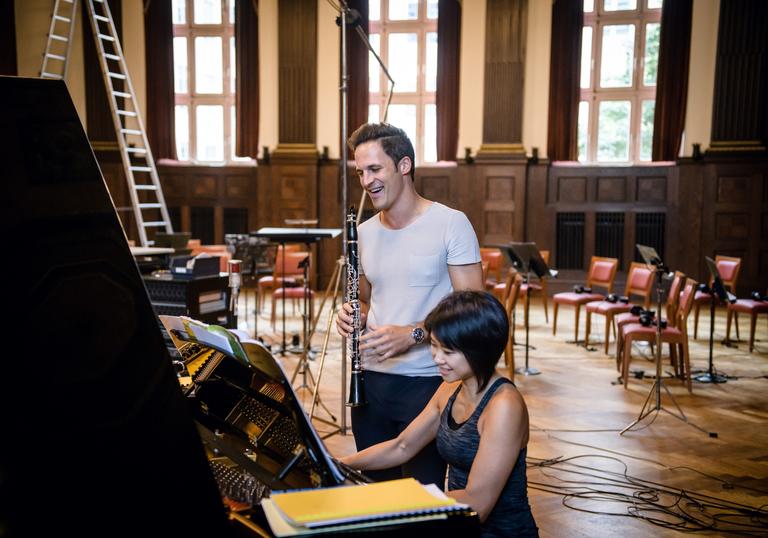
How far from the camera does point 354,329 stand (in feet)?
7.48

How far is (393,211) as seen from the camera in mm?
2316

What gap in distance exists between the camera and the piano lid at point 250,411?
4.58 feet

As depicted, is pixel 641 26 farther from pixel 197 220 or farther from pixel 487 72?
pixel 197 220

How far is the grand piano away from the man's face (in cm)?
112

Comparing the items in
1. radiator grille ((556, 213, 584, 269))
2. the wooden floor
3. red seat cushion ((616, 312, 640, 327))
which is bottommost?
the wooden floor

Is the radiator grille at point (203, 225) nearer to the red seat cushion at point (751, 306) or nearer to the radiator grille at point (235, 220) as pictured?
the radiator grille at point (235, 220)

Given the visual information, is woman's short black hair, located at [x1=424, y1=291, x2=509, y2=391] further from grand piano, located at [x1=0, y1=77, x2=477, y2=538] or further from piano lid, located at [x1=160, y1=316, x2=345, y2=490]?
grand piano, located at [x1=0, y1=77, x2=477, y2=538]

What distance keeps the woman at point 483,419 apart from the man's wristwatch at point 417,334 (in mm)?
334

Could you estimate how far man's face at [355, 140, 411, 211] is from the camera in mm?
2246

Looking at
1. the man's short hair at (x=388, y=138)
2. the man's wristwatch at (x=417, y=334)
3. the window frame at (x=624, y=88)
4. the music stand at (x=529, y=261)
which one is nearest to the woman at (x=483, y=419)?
the man's wristwatch at (x=417, y=334)

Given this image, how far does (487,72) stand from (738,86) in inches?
139

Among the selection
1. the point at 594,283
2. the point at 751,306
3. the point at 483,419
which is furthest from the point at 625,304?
the point at 483,419

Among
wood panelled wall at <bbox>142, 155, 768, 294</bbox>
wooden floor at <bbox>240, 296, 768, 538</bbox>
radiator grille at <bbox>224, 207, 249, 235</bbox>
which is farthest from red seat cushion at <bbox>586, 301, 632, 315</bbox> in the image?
radiator grille at <bbox>224, 207, 249, 235</bbox>

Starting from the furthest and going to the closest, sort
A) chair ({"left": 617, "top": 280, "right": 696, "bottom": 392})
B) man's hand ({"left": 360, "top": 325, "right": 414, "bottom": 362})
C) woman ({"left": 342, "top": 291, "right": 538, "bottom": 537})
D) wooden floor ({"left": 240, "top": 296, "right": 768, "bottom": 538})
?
chair ({"left": 617, "top": 280, "right": 696, "bottom": 392}) → wooden floor ({"left": 240, "top": 296, "right": 768, "bottom": 538}) → man's hand ({"left": 360, "top": 325, "right": 414, "bottom": 362}) → woman ({"left": 342, "top": 291, "right": 538, "bottom": 537})
